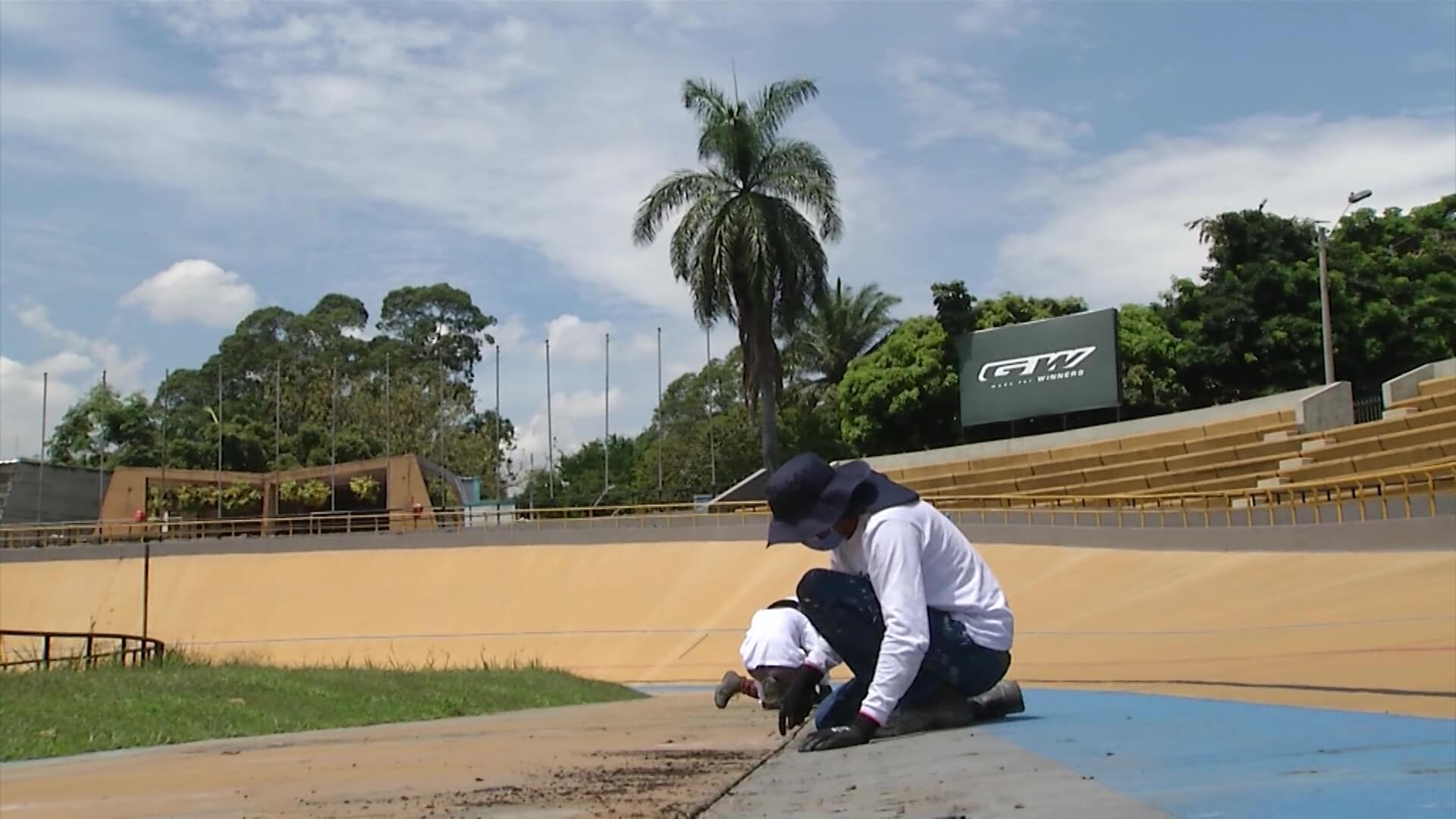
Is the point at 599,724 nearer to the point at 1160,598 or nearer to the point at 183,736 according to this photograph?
the point at 183,736

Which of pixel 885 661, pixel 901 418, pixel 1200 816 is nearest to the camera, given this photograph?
pixel 1200 816

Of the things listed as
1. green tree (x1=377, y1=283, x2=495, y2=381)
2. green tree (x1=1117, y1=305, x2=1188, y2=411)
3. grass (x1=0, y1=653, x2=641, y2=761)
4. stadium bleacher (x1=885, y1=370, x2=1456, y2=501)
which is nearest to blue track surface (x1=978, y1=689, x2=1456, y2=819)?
grass (x1=0, y1=653, x2=641, y2=761)

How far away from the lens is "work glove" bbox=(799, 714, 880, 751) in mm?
4363

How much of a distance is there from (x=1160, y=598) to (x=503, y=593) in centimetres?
1586

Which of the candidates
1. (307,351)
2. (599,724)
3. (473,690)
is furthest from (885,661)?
(307,351)

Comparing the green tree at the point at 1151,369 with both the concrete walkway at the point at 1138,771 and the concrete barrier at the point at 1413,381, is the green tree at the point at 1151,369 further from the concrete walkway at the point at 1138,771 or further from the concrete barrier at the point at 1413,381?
the concrete walkway at the point at 1138,771

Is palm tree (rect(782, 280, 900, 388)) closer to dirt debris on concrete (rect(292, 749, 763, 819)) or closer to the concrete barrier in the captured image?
the concrete barrier

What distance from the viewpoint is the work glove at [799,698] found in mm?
5465

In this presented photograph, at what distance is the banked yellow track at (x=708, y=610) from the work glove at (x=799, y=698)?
228 cm

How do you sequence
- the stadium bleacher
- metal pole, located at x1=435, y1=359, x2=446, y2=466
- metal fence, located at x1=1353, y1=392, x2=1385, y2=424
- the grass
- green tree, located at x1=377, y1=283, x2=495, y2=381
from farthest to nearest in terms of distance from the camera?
1. green tree, located at x1=377, y1=283, x2=495, y2=381
2. metal pole, located at x1=435, y1=359, x2=446, y2=466
3. metal fence, located at x1=1353, y1=392, x2=1385, y2=424
4. the stadium bleacher
5. the grass

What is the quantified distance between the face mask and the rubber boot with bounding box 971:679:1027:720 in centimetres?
87

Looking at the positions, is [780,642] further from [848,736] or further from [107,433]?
[107,433]

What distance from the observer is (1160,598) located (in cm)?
2131

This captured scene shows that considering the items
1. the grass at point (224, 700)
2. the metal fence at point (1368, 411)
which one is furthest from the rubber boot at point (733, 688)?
the metal fence at point (1368, 411)
